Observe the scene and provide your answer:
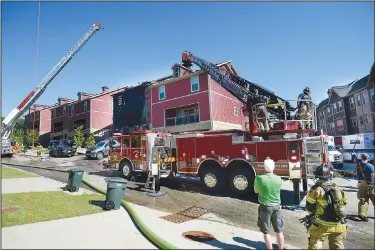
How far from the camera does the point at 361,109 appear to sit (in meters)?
36.5

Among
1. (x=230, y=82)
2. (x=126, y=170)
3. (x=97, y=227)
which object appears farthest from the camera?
→ (x=230, y=82)

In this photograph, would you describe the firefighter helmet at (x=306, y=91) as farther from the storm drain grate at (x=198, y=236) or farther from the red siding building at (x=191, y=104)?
the red siding building at (x=191, y=104)

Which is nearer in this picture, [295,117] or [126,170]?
[295,117]

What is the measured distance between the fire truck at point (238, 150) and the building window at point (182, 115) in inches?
495

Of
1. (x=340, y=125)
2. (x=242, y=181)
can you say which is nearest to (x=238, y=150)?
(x=242, y=181)

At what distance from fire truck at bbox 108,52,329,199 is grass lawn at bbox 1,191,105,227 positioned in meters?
3.62

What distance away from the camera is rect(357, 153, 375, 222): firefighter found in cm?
736

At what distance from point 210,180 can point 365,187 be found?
17.9 feet

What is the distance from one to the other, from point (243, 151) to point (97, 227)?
6130mm

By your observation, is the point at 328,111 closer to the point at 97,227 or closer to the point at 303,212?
the point at 303,212

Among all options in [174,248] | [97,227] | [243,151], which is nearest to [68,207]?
[97,227]

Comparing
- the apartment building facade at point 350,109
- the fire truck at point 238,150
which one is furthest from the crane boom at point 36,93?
the apartment building facade at point 350,109

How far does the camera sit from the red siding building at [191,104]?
25203 mm

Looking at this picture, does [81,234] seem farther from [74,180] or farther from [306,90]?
[306,90]
